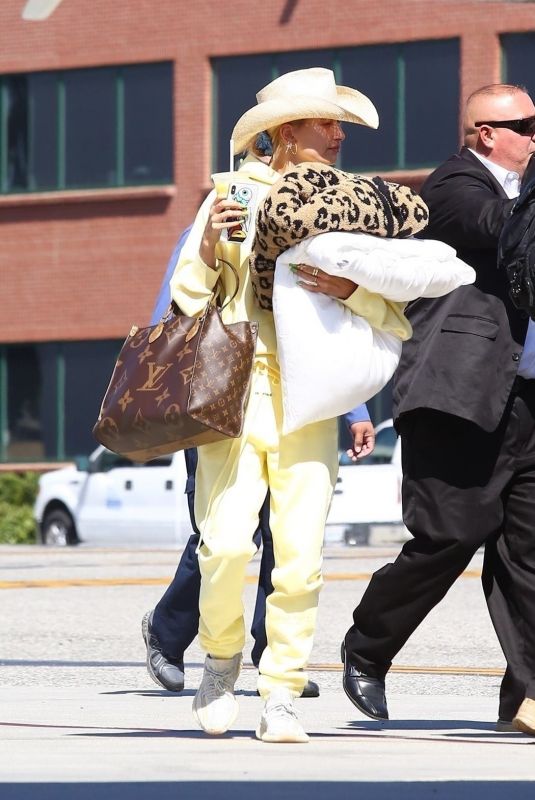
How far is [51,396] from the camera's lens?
30.5 m

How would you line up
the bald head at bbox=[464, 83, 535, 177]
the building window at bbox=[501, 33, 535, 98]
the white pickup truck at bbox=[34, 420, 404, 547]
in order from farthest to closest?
the building window at bbox=[501, 33, 535, 98] < the white pickup truck at bbox=[34, 420, 404, 547] < the bald head at bbox=[464, 83, 535, 177]

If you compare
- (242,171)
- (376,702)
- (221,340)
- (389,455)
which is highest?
(242,171)

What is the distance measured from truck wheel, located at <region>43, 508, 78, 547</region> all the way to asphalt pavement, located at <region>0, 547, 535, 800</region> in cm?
1188

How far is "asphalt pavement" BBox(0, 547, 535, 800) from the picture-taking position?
A: 4875 mm

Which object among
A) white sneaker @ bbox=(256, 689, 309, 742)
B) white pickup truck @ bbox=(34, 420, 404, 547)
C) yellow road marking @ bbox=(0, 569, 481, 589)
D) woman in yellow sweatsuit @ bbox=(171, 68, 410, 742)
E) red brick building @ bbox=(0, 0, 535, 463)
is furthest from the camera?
red brick building @ bbox=(0, 0, 535, 463)

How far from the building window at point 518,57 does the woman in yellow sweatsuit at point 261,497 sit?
21875mm

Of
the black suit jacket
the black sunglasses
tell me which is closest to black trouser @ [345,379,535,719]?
the black suit jacket

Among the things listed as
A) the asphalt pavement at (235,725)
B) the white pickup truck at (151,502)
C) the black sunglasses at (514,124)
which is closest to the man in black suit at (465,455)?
the black sunglasses at (514,124)

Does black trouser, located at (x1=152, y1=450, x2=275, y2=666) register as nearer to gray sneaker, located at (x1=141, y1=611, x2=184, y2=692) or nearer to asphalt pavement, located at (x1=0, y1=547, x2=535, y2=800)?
gray sneaker, located at (x1=141, y1=611, x2=184, y2=692)

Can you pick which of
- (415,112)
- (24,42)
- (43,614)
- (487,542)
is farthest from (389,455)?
(487,542)

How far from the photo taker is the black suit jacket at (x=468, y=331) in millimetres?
6363

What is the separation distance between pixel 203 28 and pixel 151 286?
3.70 m

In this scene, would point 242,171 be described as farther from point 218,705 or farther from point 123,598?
point 123,598

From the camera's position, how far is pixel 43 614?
11.8 metres
